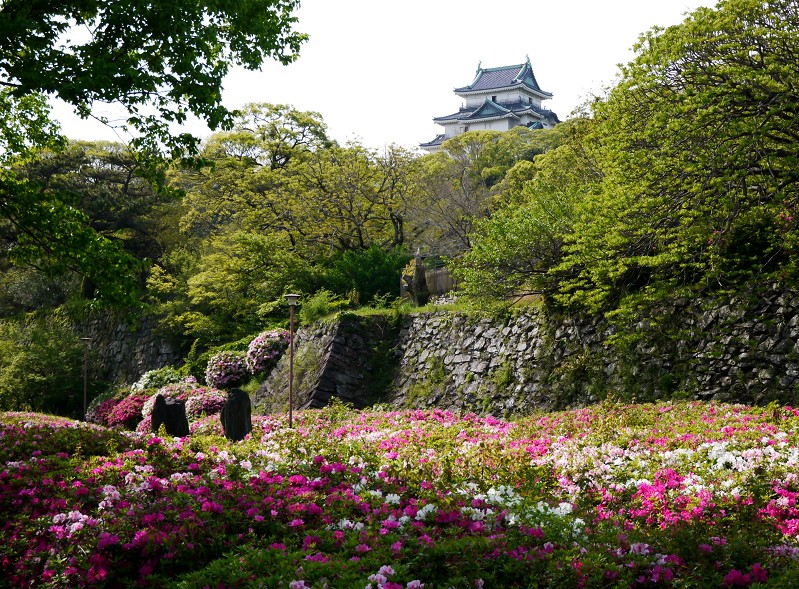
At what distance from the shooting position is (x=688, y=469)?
7520 millimetres

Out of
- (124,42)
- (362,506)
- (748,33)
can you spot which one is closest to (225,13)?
(124,42)

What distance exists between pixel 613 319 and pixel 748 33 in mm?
5127

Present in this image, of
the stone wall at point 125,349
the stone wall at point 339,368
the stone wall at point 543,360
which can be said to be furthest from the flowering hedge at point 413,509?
the stone wall at point 125,349

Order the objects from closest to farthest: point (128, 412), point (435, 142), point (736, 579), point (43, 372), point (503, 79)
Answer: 1. point (736, 579)
2. point (128, 412)
3. point (43, 372)
4. point (435, 142)
5. point (503, 79)

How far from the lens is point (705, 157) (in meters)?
10.6

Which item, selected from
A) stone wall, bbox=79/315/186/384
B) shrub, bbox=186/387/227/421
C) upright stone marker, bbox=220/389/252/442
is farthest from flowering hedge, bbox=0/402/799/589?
stone wall, bbox=79/315/186/384

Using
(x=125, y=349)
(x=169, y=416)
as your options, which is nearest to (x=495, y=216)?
(x=169, y=416)

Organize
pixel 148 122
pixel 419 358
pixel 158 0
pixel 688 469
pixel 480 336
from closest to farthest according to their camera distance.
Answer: pixel 688 469
pixel 158 0
pixel 148 122
pixel 480 336
pixel 419 358

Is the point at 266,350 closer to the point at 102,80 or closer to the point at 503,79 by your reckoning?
the point at 102,80

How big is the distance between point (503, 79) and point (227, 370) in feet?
201

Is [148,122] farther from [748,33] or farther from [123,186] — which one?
[123,186]

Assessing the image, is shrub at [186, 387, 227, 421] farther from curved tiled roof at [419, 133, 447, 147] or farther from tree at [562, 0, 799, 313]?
curved tiled roof at [419, 133, 447, 147]

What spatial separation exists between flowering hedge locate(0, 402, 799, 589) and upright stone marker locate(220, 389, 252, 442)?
2417 mm

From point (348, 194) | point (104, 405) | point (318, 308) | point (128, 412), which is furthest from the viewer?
point (348, 194)
